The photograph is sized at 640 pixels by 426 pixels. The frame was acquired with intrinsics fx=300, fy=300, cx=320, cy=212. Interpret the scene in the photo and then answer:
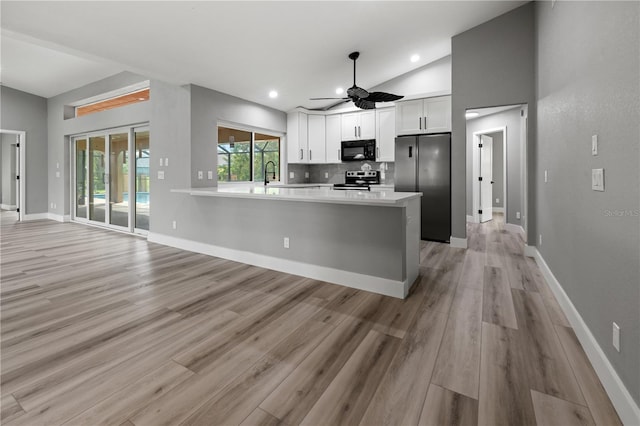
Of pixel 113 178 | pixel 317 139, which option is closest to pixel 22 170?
pixel 113 178

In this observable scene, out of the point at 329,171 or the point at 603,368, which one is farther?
the point at 329,171

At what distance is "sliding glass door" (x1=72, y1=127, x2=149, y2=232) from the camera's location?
5.59 meters

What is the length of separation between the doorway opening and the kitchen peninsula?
395 centimetres

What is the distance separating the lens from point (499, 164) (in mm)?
8828

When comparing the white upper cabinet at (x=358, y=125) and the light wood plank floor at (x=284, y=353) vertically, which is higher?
the white upper cabinet at (x=358, y=125)

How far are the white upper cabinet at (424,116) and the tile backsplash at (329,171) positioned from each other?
3.55 feet

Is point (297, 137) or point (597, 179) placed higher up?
point (297, 137)

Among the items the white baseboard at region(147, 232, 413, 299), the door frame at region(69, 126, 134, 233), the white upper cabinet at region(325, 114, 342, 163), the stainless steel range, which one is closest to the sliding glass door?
the door frame at region(69, 126, 134, 233)

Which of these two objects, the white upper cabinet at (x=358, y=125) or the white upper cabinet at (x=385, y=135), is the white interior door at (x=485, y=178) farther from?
the white upper cabinet at (x=358, y=125)

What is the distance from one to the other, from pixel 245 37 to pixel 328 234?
246 cm

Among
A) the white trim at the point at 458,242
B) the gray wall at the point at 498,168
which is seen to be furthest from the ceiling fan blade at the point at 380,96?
the gray wall at the point at 498,168

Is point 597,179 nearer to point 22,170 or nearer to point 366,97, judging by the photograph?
point 366,97

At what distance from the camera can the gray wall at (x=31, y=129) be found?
6.99 metres

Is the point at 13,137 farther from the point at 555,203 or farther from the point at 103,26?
the point at 555,203
